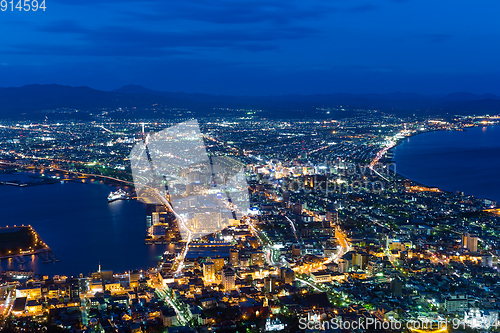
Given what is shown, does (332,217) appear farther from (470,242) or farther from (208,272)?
(208,272)

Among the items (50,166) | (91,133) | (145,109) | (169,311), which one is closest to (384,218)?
(169,311)

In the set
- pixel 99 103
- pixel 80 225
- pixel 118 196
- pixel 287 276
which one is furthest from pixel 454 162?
pixel 99 103

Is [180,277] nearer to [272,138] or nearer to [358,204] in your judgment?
[358,204]

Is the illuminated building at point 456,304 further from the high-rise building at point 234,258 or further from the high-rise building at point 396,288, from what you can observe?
the high-rise building at point 234,258

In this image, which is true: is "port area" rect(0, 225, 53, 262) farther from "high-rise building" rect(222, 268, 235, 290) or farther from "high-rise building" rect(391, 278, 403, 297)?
"high-rise building" rect(391, 278, 403, 297)

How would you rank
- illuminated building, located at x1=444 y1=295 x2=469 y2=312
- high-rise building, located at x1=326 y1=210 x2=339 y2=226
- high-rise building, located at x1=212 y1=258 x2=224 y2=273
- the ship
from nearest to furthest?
illuminated building, located at x1=444 y1=295 x2=469 y2=312 < high-rise building, located at x1=212 y1=258 x2=224 y2=273 < high-rise building, located at x1=326 y1=210 x2=339 y2=226 < the ship

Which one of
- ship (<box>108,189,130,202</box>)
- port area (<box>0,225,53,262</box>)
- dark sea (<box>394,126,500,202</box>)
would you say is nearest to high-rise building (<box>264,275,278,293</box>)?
port area (<box>0,225,53,262</box>)
